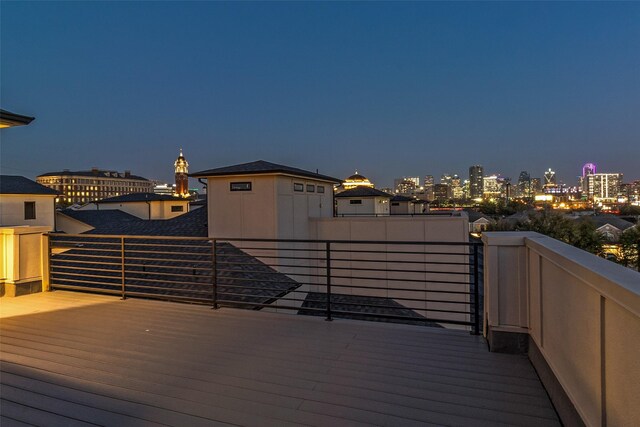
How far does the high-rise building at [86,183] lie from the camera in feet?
312

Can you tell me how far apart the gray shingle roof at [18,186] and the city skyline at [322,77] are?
5758 millimetres

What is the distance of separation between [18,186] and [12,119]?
75.5ft

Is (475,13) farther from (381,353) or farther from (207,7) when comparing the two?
(381,353)

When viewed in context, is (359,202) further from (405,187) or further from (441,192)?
(441,192)

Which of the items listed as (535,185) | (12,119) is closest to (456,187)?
(535,185)

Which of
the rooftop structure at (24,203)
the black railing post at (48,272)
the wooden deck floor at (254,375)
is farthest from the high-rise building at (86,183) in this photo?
the wooden deck floor at (254,375)

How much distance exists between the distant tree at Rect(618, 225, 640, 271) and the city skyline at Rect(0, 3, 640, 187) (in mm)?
15283

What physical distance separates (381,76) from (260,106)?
23157mm

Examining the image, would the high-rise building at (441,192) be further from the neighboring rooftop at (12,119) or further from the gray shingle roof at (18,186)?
the neighboring rooftop at (12,119)

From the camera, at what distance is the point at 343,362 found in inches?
126

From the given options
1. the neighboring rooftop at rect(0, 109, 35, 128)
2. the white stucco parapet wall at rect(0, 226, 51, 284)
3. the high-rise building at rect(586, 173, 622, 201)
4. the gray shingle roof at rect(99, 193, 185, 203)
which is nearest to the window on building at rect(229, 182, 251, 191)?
the white stucco parapet wall at rect(0, 226, 51, 284)

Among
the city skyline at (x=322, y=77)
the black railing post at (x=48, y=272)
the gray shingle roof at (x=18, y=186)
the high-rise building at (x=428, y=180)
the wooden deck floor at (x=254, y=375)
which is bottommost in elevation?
the wooden deck floor at (x=254, y=375)

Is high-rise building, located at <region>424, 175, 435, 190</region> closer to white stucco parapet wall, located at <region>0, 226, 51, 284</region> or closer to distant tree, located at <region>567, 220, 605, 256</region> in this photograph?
distant tree, located at <region>567, 220, 605, 256</region>

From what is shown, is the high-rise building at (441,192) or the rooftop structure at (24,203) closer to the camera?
the rooftop structure at (24,203)
